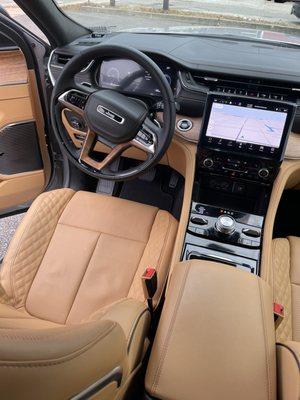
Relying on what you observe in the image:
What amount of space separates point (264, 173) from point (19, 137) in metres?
1.23

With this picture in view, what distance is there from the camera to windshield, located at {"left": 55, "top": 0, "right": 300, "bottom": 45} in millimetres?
1871

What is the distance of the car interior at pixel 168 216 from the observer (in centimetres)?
95

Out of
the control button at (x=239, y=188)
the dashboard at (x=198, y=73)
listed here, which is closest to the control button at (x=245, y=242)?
the control button at (x=239, y=188)

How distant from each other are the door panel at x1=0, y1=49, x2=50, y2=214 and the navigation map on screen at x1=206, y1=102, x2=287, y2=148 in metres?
0.96

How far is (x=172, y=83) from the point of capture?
164 centimetres

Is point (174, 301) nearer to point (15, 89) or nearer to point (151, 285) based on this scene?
point (151, 285)

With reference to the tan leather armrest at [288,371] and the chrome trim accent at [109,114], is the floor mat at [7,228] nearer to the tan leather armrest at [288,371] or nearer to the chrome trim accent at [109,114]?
the chrome trim accent at [109,114]

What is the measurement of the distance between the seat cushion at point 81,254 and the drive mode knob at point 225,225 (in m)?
0.19

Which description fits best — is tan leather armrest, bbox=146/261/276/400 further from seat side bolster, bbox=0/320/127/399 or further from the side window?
the side window

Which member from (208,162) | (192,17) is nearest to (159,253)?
(208,162)

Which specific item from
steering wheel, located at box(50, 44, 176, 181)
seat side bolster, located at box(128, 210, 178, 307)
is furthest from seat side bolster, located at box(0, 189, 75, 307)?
seat side bolster, located at box(128, 210, 178, 307)

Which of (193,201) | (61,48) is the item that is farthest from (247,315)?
(61,48)

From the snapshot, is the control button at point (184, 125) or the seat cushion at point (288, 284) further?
the control button at point (184, 125)

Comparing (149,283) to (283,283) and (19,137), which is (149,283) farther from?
(19,137)
